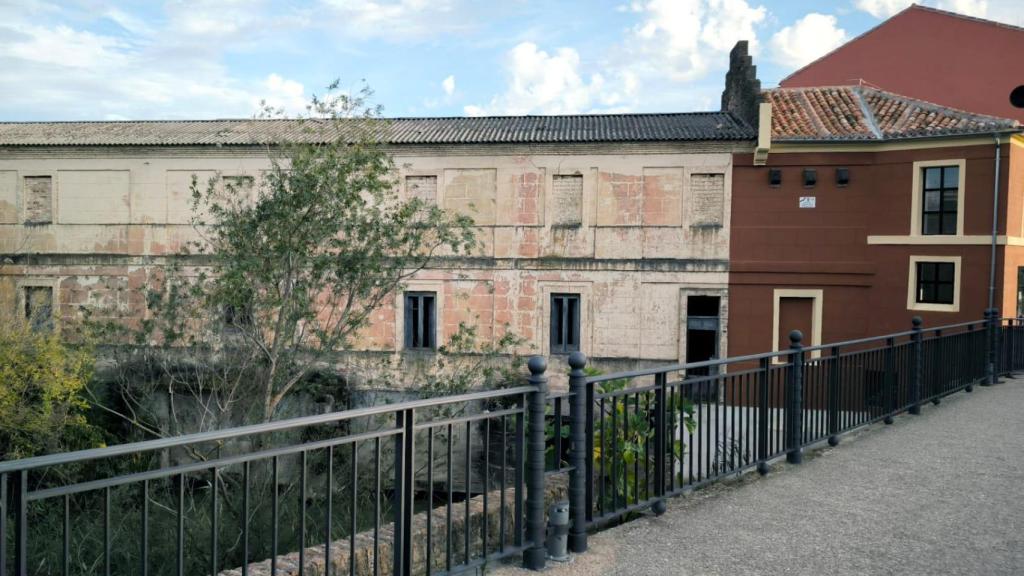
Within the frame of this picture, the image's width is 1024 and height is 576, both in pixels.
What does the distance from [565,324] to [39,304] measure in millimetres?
14530

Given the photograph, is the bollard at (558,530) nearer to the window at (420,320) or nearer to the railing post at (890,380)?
the railing post at (890,380)

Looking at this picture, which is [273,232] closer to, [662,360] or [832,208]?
[662,360]

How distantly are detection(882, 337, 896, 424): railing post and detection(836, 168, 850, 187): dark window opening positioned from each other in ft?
39.6

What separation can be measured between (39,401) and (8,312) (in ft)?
17.6

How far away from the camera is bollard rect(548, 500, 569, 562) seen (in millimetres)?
4652

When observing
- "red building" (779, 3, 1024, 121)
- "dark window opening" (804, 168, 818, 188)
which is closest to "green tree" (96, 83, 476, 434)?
"dark window opening" (804, 168, 818, 188)

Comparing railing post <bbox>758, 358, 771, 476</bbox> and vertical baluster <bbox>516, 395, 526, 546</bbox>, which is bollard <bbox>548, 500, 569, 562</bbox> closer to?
vertical baluster <bbox>516, 395, 526, 546</bbox>

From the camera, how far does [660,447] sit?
18.5 ft

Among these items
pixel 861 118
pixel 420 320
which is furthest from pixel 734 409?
pixel 861 118

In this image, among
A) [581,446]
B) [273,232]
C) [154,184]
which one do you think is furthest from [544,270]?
[581,446]

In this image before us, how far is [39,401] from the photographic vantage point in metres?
16.5

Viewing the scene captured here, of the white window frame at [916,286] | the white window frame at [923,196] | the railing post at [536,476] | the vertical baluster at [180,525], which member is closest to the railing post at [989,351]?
the white window frame at [916,286]

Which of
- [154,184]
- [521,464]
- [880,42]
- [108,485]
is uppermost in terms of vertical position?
[880,42]

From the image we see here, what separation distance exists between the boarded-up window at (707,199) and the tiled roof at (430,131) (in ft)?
3.61
